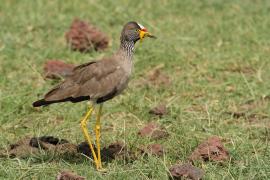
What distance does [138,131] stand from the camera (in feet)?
22.4

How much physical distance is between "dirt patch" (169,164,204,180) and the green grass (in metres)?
0.12

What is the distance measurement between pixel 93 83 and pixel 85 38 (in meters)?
3.14

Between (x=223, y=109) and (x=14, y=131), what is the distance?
220cm

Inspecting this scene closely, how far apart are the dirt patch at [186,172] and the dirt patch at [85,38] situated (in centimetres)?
398

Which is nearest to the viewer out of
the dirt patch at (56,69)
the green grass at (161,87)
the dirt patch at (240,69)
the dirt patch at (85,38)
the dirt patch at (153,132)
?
the green grass at (161,87)

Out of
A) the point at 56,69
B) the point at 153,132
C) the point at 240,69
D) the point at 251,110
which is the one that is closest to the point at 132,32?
the point at 153,132

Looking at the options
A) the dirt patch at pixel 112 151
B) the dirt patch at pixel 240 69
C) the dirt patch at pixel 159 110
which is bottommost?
the dirt patch at pixel 112 151

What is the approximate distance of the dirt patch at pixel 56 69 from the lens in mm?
8266

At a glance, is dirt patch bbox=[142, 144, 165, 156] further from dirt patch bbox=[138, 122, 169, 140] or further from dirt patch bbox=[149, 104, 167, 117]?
dirt patch bbox=[149, 104, 167, 117]

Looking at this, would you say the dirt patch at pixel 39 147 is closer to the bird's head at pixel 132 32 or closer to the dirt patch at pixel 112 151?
the dirt patch at pixel 112 151

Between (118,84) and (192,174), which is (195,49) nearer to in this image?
(118,84)

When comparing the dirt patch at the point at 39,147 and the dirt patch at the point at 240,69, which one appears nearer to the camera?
the dirt patch at the point at 39,147

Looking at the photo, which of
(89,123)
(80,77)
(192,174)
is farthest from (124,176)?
(89,123)

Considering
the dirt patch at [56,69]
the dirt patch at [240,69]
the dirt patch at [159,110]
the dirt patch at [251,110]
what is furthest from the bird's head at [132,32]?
the dirt patch at [240,69]
